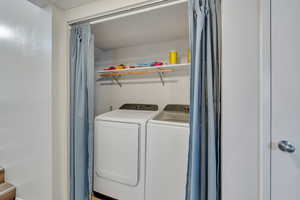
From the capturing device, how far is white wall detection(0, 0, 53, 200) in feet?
5.12

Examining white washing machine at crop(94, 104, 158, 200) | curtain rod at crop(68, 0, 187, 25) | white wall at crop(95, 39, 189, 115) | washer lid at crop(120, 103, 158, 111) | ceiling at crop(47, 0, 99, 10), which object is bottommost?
white washing machine at crop(94, 104, 158, 200)

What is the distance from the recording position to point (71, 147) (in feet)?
5.37

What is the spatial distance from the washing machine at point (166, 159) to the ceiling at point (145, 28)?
1.21 meters

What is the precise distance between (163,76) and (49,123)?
1.65m

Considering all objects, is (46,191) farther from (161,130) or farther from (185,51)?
(185,51)

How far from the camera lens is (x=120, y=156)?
1552mm

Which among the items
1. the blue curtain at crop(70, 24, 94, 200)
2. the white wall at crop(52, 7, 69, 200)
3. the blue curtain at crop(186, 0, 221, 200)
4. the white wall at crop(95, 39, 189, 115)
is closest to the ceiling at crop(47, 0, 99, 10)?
the white wall at crop(52, 7, 69, 200)

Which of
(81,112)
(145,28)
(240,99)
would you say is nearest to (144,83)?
(145,28)

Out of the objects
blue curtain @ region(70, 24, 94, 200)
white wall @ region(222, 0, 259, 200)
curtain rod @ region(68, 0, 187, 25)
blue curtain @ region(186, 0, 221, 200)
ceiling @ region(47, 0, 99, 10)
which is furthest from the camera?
blue curtain @ region(70, 24, 94, 200)

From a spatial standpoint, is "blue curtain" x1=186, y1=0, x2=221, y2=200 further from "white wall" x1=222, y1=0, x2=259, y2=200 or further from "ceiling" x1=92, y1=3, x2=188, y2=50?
"ceiling" x1=92, y1=3, x2=188, y2=50

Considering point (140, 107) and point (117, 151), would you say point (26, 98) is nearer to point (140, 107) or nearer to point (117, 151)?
point (117, 151)

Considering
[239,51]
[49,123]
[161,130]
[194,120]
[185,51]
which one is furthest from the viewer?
[185,51]

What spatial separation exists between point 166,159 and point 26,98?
6.20ft

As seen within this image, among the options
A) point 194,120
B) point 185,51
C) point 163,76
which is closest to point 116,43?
point 163,76
